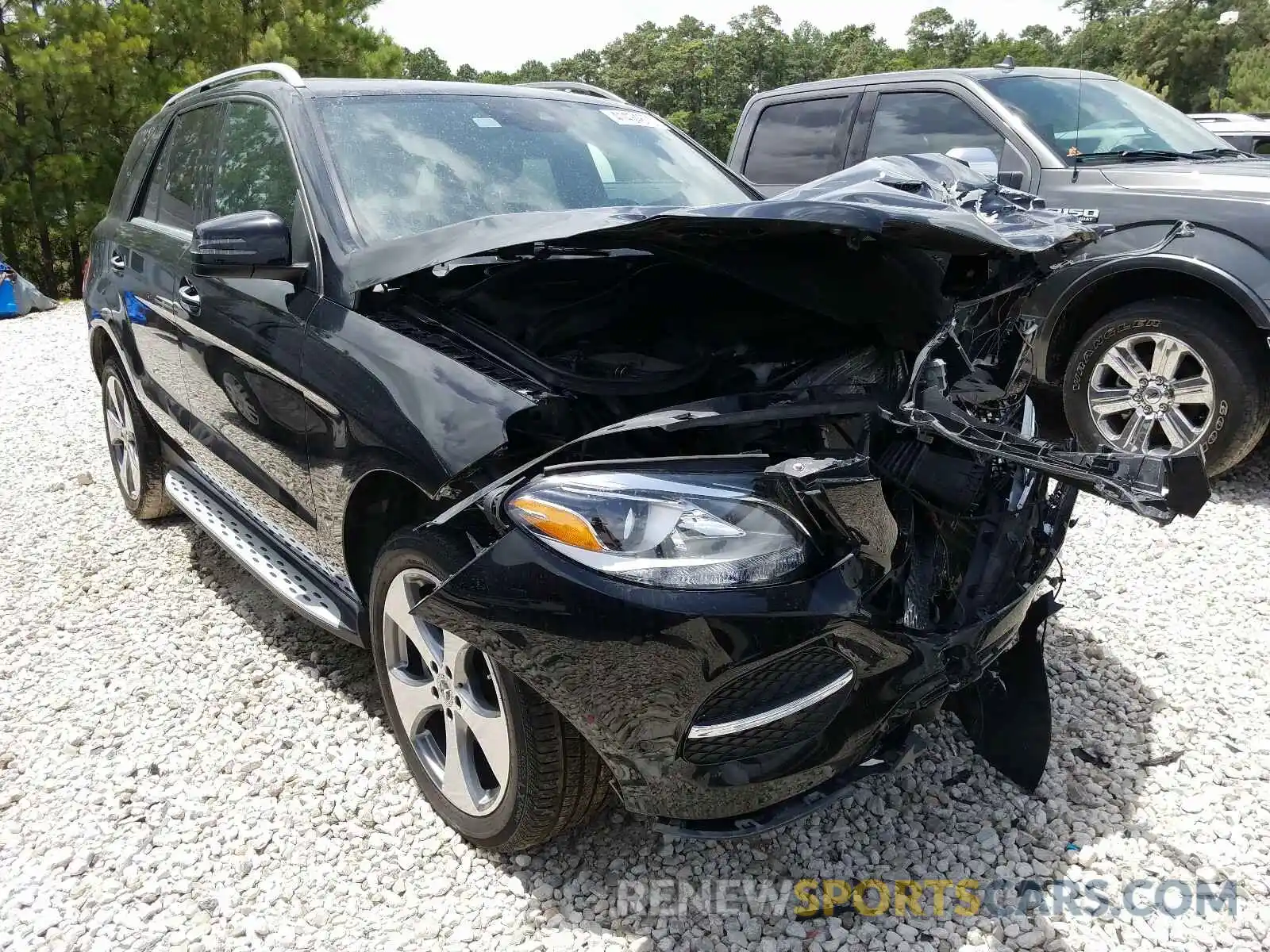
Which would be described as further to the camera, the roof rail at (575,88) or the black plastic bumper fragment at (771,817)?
the roof rail at (575,88)

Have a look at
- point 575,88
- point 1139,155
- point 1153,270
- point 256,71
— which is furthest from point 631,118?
point 1139,155

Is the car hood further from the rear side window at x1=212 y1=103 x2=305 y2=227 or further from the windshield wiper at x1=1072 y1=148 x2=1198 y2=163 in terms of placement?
the rear side window at x1=212 y1=103 x2=305 y2=227

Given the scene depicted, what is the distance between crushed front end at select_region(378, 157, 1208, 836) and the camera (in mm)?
1700

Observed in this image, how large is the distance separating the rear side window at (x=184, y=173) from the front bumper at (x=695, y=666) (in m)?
2.57

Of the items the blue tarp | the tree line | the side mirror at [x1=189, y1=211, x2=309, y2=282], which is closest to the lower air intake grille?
the side mirror at [x1=189, y1=211, x2=309, y2=282]

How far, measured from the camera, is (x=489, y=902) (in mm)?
2162

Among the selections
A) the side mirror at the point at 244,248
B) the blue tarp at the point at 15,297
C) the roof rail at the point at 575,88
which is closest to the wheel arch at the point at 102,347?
the side mirror at the point at 244,248

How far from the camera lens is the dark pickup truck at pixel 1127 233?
4137 millimetres

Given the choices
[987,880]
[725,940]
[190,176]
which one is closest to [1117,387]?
[987,880]

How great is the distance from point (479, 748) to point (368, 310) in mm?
1178

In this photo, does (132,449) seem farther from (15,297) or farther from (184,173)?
(15,297)

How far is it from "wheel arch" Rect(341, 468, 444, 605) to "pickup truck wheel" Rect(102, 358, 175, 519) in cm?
218

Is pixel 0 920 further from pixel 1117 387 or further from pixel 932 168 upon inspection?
pixel 1117 387

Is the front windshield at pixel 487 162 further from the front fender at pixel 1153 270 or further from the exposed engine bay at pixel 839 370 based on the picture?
the front fender at pixel 1153 270
